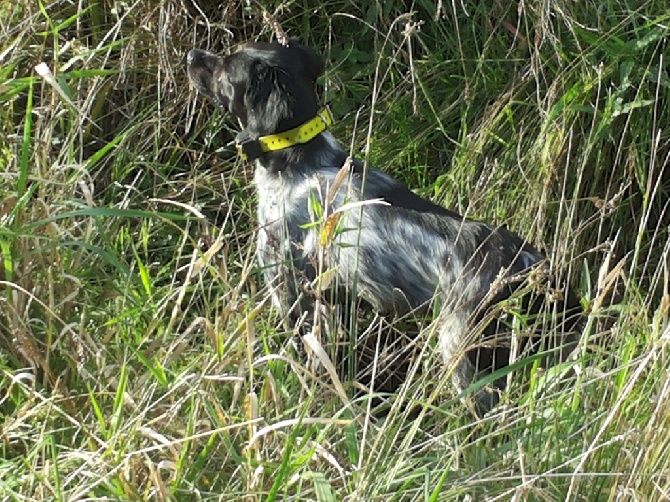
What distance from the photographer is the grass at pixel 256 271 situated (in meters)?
2.46

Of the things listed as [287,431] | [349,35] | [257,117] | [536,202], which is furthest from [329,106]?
[287,431]

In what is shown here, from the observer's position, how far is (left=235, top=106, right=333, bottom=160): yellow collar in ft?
13.6

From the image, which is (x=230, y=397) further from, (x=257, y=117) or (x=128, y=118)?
(x=128, y=118)

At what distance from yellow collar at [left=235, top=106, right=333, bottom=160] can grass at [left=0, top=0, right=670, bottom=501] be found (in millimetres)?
221

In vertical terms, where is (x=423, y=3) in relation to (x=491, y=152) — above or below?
above

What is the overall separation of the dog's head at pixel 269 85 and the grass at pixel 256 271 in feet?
0.89

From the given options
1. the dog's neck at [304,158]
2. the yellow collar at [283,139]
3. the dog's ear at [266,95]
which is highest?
the dog's ear at [266,95]

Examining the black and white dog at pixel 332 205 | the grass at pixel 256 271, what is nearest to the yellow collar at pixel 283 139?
the black and white dog at pixel 332 205

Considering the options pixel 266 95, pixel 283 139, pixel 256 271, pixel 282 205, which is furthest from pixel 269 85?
pixel 256 271

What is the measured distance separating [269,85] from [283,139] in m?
0.19

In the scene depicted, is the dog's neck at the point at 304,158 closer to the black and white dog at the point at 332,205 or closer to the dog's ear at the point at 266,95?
the black and white dog at the point at 332,205

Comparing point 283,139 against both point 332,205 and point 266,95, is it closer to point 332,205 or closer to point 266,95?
point 266,95

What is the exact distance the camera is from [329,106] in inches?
191

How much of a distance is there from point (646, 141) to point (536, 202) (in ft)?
1.40
